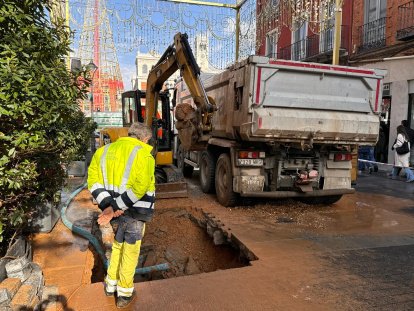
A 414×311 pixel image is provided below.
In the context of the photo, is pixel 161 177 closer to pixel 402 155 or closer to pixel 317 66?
pixel 317 66

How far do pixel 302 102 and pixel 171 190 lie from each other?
333 cm

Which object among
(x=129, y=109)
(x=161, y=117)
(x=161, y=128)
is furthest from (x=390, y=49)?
(x=129, y=109)

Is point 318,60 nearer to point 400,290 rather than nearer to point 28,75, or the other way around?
point 400,290

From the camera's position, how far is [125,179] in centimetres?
309

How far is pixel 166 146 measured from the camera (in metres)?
8.02

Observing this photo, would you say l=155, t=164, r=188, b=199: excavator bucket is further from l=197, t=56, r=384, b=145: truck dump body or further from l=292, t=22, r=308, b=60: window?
l=292, t=22, r=308, b=60: window

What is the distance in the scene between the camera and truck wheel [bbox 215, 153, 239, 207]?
6.55 m

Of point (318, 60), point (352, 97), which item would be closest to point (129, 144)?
point (352, 97)

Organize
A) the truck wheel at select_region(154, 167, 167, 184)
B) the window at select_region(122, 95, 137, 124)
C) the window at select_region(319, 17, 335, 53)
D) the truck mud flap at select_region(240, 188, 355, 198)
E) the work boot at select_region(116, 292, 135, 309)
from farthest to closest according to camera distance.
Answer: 1. the window at select_region(319, 17, 335, 53)
2. the window at select_region(122, 95, 137, 124)
3. the truck wheel at select_region(154, 167, 167, 184)
4. the truck mud flap at select_region(240, 188, 355, 198)
5. the work boot at select_region(116, 292, 135, 309)

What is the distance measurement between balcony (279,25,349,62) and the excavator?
31.5 feet

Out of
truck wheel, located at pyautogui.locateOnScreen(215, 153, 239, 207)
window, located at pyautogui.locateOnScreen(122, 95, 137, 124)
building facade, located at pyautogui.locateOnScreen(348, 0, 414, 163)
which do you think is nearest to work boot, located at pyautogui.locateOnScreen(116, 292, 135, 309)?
truck wheel, located at pyautogui.locateOnScreen(215, 153, 239, 207)

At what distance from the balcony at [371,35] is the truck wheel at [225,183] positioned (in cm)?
967

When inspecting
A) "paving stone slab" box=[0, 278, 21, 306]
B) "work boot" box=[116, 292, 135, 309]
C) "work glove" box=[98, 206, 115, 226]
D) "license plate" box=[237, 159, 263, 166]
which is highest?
"license plate" box=[237, 159, 263, 166]

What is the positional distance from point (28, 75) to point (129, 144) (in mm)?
1032
